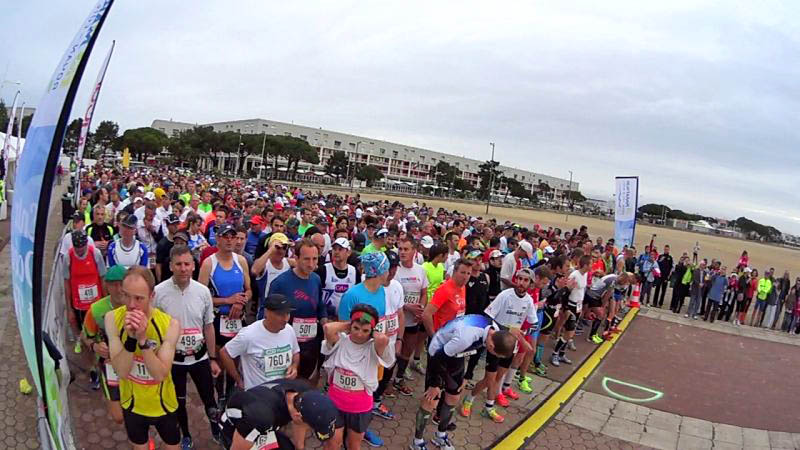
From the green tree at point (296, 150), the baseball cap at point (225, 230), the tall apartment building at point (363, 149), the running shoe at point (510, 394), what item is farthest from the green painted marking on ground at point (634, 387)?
the tall apartment building at point (363, 149)

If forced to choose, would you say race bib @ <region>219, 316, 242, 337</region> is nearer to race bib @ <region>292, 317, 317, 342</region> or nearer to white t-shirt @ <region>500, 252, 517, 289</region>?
race bib @ <region>292, 317, 317, 342</region>

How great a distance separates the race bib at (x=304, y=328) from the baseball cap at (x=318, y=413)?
5.57ft

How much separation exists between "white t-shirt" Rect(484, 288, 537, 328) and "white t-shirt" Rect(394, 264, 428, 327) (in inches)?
35.1

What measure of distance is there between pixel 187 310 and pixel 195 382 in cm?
68

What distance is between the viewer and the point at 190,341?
11.8ft

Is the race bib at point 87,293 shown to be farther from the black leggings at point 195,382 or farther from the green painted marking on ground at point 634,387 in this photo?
the green painted marking on ground at point 634,387

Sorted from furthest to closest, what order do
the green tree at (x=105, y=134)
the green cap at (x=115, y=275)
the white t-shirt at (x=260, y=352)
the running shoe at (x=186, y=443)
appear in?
Answer: the green tree at (x=105, y=134)
the running shoe at (x=186, y=443)
the green cap at (x=115, y=275)
the white t-shirt at (x=260, y=352)

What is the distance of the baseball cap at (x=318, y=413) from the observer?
2.42 meters

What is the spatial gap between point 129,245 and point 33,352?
13.0 ft

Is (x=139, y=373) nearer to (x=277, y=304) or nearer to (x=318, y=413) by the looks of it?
(x=277, y=304)

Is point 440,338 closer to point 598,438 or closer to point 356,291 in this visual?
point 356,291

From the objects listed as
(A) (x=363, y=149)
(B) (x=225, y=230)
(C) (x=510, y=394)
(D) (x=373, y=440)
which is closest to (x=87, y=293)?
(B) (x=225, y=230)

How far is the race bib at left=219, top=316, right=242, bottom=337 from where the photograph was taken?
4316mm

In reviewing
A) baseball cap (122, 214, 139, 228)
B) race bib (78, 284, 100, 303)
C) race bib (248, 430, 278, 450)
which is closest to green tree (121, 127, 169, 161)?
baseball cap (122, 214, 139, 228)
